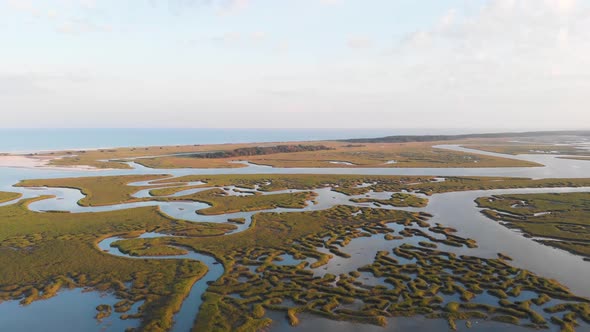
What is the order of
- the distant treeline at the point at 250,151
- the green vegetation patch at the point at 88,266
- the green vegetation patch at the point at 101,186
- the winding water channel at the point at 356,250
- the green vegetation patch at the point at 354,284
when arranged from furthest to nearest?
the distant treeline at the point at 250,151 → the green vegetation patch at the point at 101,186 → the green vegetation patch at the point at 88,266 → the green vegetation patch at the point at 354,284 → the winding water channel at the point at 356,250

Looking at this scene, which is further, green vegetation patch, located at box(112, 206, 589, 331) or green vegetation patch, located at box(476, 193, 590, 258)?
green vegetation patch, located at box(476, 193, 590, 258)

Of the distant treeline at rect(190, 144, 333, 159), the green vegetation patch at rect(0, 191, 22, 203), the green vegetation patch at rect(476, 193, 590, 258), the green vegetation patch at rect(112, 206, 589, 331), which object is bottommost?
the green vegetation patch at rect(112, 206, 589, 331)

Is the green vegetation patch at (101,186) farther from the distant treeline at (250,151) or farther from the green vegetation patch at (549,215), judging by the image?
the green vegetation patch at (549,215)

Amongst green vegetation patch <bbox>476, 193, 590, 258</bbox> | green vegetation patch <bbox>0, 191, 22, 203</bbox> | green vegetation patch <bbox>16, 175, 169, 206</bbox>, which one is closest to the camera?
green vegetation patch <bbox>476, 193, 590, 258</bbox>

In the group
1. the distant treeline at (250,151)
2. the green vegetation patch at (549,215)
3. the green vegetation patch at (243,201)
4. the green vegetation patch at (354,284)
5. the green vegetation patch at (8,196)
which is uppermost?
the distant treeline at (250,151)

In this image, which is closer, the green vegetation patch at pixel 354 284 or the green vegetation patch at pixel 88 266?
the green vegetation patch at pixel 354 284

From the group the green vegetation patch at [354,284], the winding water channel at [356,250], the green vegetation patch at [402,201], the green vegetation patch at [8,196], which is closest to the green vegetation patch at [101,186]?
the winding water channel at [356,250]

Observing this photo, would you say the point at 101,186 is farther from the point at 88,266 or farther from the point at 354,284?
the point at 354,284

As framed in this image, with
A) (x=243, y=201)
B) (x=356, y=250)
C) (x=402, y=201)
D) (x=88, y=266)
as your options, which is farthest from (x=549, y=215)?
(x=88, y=266)

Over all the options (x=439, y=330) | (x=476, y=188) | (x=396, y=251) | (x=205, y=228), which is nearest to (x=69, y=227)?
(x=205, y=228)

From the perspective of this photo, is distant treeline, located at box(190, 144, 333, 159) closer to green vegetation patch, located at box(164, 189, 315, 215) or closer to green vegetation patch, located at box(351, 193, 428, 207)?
green vegetation patch, located at box(164, 189, 315, 215)

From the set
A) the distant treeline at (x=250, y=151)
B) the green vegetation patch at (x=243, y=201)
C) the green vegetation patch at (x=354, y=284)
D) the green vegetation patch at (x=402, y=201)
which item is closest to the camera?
the green vegetation patch at (x=354, y=284)

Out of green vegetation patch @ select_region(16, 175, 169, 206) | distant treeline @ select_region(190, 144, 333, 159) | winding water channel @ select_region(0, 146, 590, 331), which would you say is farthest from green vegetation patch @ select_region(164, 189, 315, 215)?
distant treeline @ select_region(190, 144, 333, 159)
